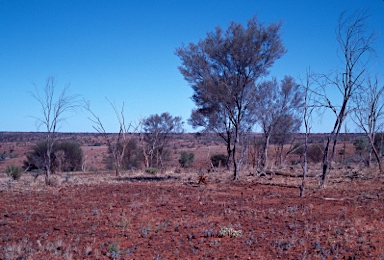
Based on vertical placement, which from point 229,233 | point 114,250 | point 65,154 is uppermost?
point 65,154

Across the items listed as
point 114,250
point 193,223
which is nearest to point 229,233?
point 193,223

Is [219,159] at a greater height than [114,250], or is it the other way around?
[219,159]

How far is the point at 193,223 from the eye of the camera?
885 cm

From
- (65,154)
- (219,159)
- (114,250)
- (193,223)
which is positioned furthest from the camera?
(219,159)

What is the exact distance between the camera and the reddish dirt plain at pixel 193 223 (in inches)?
262

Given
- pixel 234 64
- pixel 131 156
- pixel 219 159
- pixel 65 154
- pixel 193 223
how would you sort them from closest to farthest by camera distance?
pixel 193 223
pixel 234 64
pixel 65 154
pixel 219 159
pixel 131 156

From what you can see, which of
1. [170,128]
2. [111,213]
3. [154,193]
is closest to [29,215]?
[111,213]

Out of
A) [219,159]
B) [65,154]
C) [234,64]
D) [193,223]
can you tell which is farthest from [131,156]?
[193,223]

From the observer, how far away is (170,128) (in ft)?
126

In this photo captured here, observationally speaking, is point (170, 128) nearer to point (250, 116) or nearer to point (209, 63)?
point (250, 116)

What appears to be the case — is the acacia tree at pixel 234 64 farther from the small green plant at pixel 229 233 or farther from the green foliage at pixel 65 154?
the green foliage at pixel 65 154

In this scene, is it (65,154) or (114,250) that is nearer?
(114,250)

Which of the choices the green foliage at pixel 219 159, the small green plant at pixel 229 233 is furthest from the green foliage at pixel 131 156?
the small green plant at pixel 229 233

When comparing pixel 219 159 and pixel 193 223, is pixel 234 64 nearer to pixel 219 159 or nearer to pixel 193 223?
pixel 193 223
